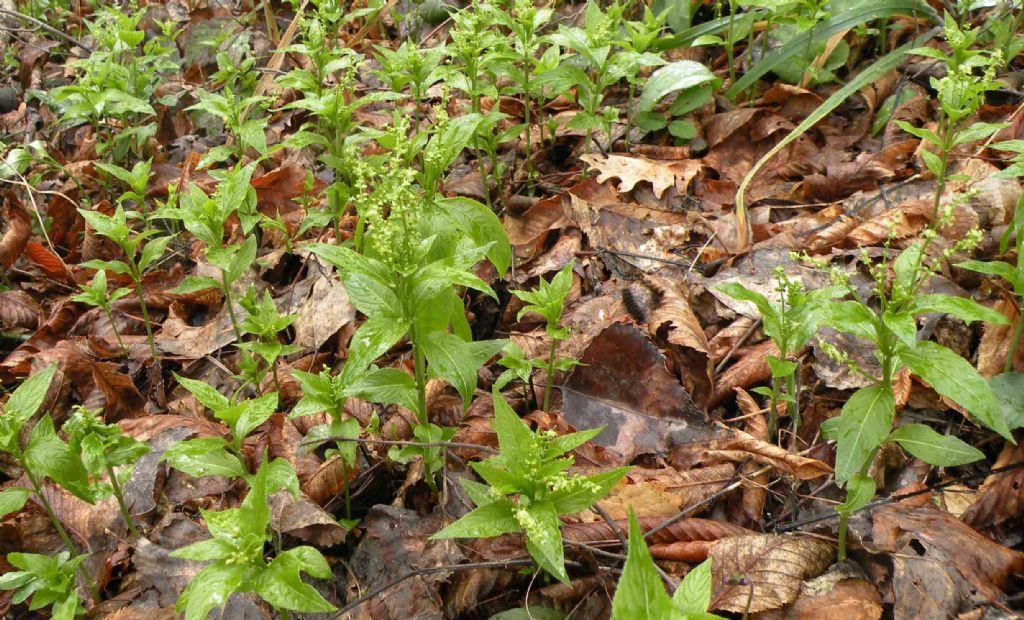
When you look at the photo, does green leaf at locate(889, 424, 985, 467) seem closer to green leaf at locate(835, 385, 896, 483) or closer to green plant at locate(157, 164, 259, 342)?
green leaf at locate(835, 385, 896, 483)

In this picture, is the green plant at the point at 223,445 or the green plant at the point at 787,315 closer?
the green plant at the point at 787,315

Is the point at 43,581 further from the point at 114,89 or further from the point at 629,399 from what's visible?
the point at 114,89

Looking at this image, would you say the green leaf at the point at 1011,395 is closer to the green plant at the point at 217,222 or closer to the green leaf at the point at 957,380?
the green leaf at the point at 957,380

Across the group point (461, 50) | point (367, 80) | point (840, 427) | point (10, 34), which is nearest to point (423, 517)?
point (840, 427)

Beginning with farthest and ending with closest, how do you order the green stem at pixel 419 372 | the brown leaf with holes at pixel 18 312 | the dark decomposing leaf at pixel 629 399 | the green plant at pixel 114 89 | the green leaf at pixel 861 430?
the green plant at pixel 114 89
the brown leaf with holes at pixel 18 312
the dark decomposing leaf at pixel 629 399
the green stem at pixel 419 372
the green leaf at pixel 861 430

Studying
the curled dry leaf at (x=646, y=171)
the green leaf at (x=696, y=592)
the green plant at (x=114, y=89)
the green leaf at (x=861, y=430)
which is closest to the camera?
the green leaf at (x=696, y=592)

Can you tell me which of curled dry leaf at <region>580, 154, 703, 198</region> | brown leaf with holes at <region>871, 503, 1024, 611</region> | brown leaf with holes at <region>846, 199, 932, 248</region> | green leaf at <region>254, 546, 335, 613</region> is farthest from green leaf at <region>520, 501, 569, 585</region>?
curled dry leaf at <region>580, 154, 703, 198</region>

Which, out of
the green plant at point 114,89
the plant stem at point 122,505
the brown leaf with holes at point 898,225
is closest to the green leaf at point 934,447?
the brown leaf with holes at point 898,225
